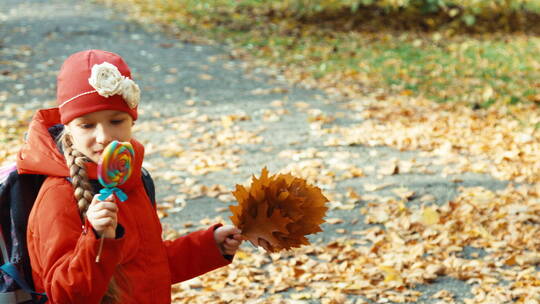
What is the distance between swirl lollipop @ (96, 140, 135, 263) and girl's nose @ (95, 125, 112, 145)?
144 millimetres

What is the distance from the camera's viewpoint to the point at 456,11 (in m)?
12.9

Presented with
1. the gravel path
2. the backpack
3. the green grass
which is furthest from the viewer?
the green grass

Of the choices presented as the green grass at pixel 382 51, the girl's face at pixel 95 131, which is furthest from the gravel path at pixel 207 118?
the girl's face at pixel 95 131

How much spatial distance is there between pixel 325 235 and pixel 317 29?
8.72 m

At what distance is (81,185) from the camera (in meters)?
2.07

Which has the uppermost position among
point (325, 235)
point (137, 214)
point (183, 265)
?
point (137, 214)

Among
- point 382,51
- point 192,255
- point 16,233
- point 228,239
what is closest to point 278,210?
point 228,239

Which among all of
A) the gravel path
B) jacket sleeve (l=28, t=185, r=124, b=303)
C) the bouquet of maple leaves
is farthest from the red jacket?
the gravel path

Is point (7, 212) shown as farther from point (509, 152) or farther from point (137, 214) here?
point (509, 152)

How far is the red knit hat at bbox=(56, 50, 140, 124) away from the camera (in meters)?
2.09

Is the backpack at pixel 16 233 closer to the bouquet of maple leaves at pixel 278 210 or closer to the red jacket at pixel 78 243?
the red jacket at pixel 78 243

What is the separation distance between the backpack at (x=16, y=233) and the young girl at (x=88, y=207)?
0.04 meters

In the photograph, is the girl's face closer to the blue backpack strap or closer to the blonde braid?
the blonde braid

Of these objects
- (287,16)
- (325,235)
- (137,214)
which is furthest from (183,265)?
(287,16)
